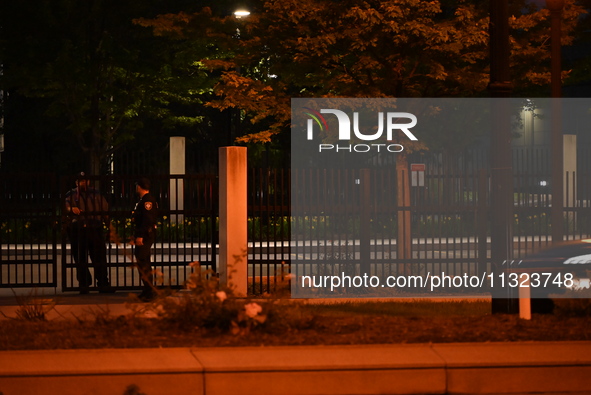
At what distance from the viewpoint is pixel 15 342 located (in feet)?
29.4

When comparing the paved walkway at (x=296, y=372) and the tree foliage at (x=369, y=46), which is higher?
the tree foliage at (x=369, y=46)

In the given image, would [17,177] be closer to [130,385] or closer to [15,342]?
[15,342]

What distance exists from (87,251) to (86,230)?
0.34 metres

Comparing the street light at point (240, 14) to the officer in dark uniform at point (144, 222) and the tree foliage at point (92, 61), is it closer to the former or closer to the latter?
the officer in dark uniform at point (144, 222)

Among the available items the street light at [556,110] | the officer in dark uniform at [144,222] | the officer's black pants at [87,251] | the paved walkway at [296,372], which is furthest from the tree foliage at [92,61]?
the paved walkway at [296,372]

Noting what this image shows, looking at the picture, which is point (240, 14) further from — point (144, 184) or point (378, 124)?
point (144, 184)

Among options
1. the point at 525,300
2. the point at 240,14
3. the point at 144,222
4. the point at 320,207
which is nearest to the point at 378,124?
the point at 240,14

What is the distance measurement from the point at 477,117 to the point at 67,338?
60.8ft

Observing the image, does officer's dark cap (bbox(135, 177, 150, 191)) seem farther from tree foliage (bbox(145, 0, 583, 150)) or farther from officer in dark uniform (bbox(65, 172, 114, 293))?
tree foliage (bbox(145, 0, 583, 150))

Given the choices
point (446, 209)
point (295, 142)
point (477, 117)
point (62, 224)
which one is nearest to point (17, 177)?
point (62, 224)

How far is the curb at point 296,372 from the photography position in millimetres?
7484

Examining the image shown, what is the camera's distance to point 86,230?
15328 mm

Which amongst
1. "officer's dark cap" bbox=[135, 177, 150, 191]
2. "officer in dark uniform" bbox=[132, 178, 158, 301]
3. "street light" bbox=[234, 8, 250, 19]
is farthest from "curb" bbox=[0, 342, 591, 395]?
"street light" bbox=[234, 8, 250, 19]

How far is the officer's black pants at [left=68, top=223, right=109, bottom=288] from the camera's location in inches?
602
